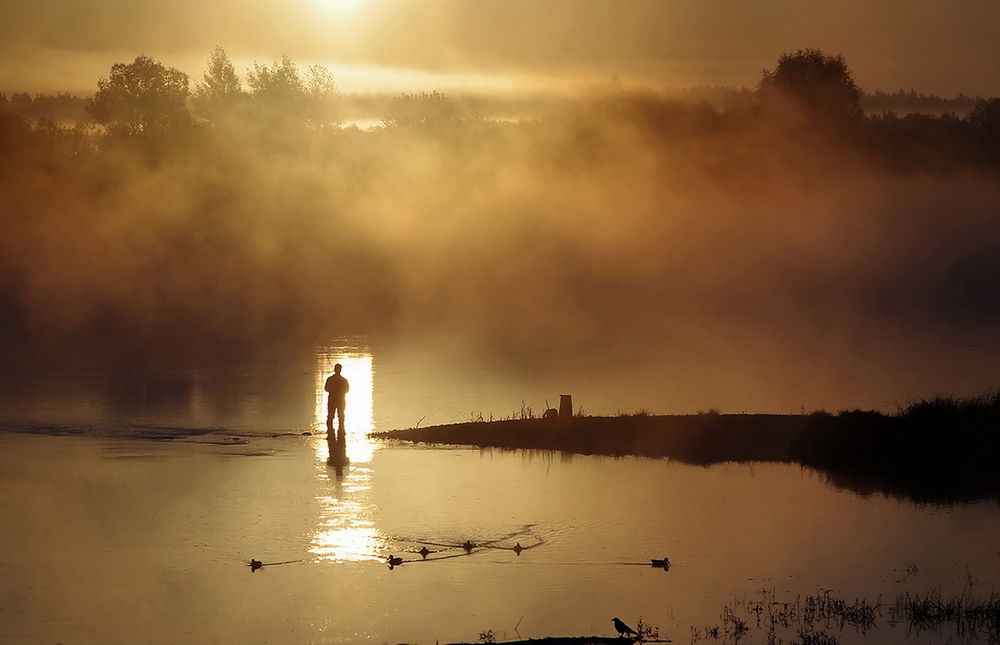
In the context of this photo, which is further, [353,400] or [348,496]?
[353,400]

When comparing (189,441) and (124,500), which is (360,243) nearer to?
(189,441)

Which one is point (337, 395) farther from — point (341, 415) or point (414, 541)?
point (414, 541)

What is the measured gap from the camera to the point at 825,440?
133 feet

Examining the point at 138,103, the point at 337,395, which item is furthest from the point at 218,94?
the point at 337,395

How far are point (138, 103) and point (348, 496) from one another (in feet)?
312

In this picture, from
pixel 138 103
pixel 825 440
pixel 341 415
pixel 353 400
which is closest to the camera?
pixel 825 440

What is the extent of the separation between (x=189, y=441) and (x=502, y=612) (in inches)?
882

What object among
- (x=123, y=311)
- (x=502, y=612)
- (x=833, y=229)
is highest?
(x=833, y=229)

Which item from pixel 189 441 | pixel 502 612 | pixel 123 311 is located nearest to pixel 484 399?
pixel 189 441

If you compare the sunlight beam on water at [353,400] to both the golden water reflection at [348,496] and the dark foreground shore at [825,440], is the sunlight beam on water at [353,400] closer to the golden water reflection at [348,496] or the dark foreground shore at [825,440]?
the golden water reflection at [348,496]

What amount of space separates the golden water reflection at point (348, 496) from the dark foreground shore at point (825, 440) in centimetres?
263

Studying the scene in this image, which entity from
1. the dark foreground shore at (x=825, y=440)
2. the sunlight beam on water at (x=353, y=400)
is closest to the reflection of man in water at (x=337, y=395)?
the sunlight beam on water at (x=353, y=400)

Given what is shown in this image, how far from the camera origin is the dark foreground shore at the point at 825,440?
126ft

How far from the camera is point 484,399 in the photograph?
60.6 m
